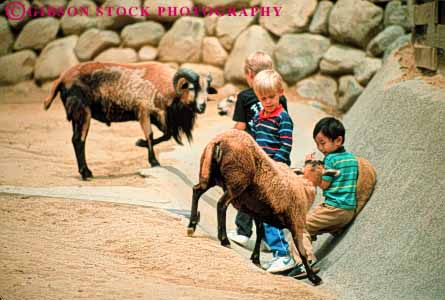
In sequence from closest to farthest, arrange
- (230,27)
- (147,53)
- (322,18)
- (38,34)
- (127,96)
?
(127,96) < (322,18) < (230,27) < (147,53) < (38,34)

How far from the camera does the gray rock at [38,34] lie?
13219 millimetres

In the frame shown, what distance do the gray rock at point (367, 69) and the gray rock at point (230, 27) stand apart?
2.32 m

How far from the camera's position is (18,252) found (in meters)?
4.34

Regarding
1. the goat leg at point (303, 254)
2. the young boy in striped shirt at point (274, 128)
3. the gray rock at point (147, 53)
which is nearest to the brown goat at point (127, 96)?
the young boy in striped shirt at point (274, 128)

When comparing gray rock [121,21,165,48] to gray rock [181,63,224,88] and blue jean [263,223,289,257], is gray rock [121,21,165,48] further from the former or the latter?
blue jean [263,223,289,257]

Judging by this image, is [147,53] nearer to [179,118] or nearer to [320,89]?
[320,89]

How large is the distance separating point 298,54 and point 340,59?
80 cm

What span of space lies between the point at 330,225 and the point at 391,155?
814 millimetres

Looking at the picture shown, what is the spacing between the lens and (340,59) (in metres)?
11.1

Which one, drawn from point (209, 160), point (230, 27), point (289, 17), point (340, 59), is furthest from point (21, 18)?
point (209, 160)

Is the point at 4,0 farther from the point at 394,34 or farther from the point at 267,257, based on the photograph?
the point at 267,257

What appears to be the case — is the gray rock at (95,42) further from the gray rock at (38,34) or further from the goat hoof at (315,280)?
the goat hoof at (315,280)

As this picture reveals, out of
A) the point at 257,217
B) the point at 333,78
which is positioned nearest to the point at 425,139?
the point at 257,217

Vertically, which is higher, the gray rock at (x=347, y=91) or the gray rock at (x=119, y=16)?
the gray rock at (x=119, y=16)
